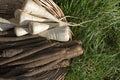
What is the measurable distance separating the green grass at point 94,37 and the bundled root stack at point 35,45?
19cm

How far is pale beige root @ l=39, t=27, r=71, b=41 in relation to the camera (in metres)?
2.37

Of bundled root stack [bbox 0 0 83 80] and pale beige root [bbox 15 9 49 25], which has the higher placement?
pale beige root [bbox 15 9 49 25]

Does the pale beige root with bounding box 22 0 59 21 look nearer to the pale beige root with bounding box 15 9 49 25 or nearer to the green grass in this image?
the pale beige root with bounding box 15 9 49 25

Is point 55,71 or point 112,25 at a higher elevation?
point 112,25

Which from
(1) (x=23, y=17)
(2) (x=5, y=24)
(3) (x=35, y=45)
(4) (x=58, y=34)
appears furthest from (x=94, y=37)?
(2) (x=5, y=24)

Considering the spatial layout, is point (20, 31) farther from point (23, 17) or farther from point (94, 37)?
point (94, 37)

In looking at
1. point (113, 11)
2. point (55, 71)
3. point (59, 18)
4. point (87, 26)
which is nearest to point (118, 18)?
point (113, 11)

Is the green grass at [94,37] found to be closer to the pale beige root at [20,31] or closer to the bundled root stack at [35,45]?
the bundled root stack at [35,45]

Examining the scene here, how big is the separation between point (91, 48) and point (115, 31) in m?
0.28

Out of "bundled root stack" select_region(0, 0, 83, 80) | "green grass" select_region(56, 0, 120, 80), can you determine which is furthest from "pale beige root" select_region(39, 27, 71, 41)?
"green grass" select_region(56, 0, 120, 80)

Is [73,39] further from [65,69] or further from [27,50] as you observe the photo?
[27,50]

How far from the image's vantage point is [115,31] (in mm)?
2693

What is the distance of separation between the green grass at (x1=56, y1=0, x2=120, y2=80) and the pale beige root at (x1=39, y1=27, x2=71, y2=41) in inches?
9.0

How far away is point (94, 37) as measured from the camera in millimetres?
2584
